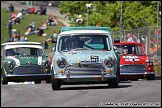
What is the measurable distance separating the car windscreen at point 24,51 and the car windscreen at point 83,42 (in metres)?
6.78

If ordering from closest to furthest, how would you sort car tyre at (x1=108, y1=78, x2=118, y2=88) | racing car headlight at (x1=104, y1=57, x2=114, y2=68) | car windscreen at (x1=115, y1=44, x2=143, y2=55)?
racing car headlight at (x1=104, y1=57, x2=114, y2=68), car tyre at (x1=108, y1=78, x2=118, y2=88), car windscreen at (x1=115, y1=44, x2=143, y2=55)

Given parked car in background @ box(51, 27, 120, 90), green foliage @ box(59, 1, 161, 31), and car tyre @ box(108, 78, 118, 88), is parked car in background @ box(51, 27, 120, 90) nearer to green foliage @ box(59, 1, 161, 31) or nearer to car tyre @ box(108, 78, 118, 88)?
car tyre @ box(108, 78, 118, 88)

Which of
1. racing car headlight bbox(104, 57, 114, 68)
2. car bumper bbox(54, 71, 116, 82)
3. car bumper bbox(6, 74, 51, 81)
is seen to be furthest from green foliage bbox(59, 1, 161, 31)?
car bumper bbox(54, 71, 116, 82)

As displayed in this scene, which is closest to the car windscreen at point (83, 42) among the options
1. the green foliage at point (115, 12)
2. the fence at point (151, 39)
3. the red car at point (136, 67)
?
the red car at point (136, 67)

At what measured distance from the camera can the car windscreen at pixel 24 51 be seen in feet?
91.1

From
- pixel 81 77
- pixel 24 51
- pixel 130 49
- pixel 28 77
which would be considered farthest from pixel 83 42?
pixel 24 51

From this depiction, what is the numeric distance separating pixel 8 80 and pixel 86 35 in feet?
21.6

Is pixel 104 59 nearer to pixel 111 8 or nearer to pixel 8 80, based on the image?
pixel 8 80

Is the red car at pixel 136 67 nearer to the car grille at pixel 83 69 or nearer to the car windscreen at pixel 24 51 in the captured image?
the car windscreen at pixel 24 51

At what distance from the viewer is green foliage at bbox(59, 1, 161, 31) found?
179 ft

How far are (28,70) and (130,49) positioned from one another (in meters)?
3.81

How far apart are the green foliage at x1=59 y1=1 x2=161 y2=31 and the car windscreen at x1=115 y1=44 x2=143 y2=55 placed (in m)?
25.2

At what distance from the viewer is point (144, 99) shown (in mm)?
15977

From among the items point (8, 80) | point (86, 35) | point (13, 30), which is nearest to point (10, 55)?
point (8, 80)
